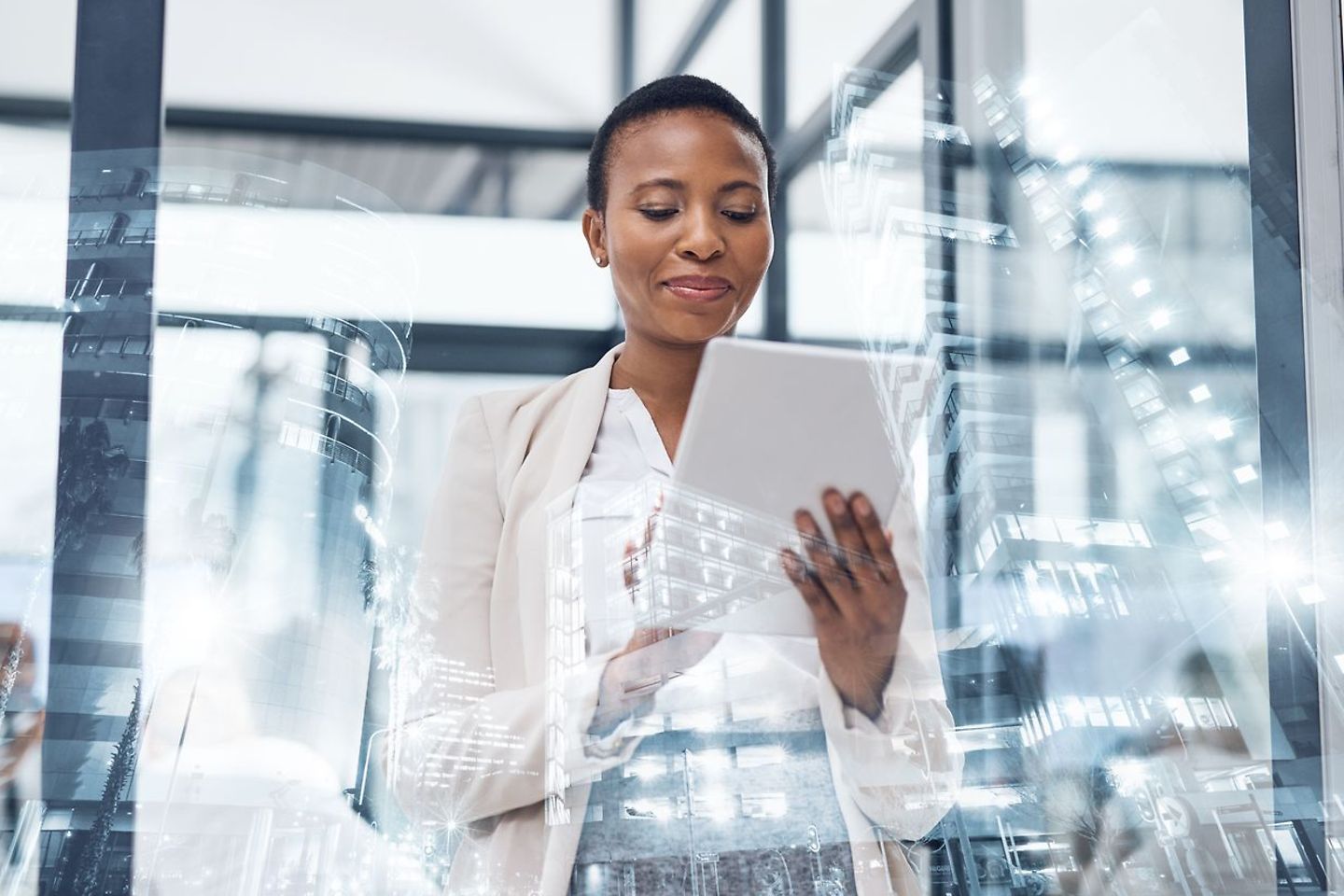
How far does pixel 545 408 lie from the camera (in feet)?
3.82

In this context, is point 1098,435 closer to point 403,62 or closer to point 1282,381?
point 1282,381

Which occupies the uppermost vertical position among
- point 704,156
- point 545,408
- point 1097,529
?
point 704,156

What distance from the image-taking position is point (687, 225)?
1.12m

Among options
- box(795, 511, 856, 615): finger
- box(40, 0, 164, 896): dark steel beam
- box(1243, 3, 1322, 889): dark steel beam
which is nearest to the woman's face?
box(795, 511, 856, 615): finger

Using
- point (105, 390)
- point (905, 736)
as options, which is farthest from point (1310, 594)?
point (105, 390)

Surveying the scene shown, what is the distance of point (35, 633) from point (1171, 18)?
56.1 inches

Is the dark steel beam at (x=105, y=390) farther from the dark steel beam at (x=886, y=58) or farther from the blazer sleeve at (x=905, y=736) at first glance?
the dark steel beam at (x=886, y=58)

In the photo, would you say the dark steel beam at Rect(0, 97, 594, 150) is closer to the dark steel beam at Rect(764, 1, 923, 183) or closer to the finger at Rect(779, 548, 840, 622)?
the dark steel beam at Rect(764, 1, 923, 183)

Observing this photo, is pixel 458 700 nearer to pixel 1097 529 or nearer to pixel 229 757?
pixel 229 757

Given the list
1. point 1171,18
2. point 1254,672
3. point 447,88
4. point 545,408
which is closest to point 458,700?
point 545,408

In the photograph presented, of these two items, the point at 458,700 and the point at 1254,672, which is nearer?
the point at 458,700

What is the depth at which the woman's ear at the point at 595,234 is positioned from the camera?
1204mm

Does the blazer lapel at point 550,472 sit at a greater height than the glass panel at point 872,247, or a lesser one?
lesser

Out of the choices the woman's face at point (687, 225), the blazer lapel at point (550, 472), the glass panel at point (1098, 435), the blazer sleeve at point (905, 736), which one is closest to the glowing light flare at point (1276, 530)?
the glass panel at point (1098, 435)
